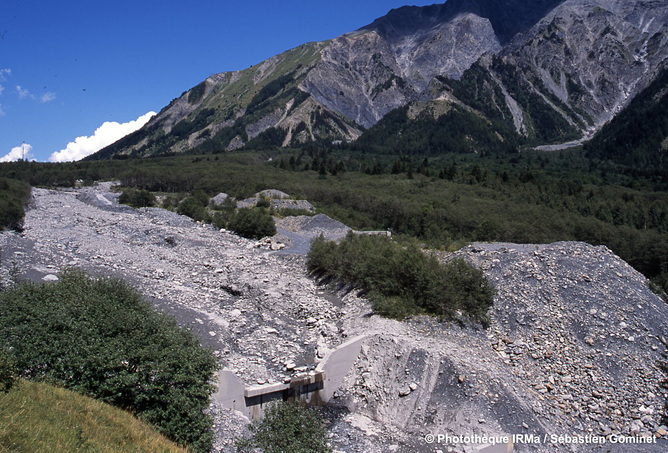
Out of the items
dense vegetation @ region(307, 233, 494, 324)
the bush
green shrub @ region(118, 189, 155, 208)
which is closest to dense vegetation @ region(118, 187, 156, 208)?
green shrub @ region(118, 189, 155, 208)

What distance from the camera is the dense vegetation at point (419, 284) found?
19.0 meters

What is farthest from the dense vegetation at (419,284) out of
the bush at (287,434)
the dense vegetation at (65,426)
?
the dense vegetation at (65,426)

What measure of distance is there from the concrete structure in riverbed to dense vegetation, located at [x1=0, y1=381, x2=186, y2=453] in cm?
414

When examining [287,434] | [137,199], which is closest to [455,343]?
[287,434]

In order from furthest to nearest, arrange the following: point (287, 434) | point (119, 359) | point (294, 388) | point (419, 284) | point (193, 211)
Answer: point (193, 211), point (419, 284), point (294, 388), point (287, 434), point (119, 359)

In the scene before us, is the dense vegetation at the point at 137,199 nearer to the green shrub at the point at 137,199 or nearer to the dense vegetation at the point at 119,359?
the green shrub at the point at 137,199

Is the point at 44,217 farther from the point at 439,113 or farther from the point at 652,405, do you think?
the point at 439,113

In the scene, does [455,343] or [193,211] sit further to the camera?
[193,211]

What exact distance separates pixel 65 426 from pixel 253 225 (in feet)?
106

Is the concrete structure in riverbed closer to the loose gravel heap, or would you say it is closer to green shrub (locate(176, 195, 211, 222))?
the loose gravel heap

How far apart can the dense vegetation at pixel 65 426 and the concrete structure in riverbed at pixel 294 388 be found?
4.14m

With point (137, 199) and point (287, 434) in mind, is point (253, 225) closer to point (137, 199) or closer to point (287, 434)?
point (137, 199)

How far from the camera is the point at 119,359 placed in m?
10.9

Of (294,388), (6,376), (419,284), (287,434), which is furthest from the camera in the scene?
(419,284)
